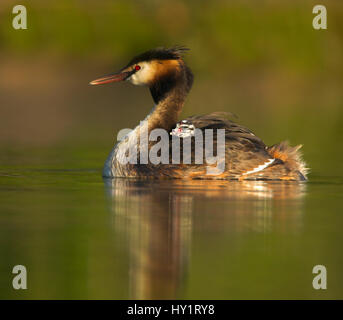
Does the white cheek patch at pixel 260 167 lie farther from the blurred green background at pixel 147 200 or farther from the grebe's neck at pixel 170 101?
the grebe's neck at pixel 170 101

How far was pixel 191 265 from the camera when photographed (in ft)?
24.4

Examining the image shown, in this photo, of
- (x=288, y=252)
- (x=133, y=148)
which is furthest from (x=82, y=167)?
(x=288, y=252)

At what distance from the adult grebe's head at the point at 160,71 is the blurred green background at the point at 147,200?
4.28 feet

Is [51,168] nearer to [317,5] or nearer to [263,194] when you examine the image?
[263,194]

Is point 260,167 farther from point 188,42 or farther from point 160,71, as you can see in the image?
point 188,42

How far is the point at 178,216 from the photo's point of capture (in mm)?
9117

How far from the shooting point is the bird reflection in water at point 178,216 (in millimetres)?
7270

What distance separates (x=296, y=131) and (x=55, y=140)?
462 centimetres

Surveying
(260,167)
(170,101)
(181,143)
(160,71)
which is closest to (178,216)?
(181,143)

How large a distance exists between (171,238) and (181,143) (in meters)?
2.95

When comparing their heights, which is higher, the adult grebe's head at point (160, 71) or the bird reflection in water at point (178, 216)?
the adult grebe's head at point (160, 71)

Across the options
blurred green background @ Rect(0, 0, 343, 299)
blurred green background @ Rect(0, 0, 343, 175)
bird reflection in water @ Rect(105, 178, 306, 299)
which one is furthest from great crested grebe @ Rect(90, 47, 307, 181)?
blurred green background @ Rect(0, 0, 343, 175)

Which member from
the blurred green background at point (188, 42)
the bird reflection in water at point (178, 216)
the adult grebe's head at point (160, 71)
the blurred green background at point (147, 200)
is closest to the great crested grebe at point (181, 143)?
the adult grebe's head at point (160, 71)

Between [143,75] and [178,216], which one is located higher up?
[143,75]
